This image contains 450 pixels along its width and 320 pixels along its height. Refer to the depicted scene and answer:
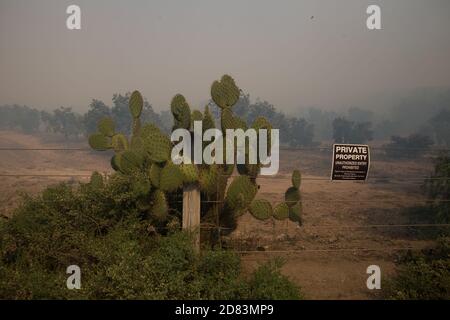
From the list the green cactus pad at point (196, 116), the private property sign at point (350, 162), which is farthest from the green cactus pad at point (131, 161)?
the private property sign at point (350, 162)

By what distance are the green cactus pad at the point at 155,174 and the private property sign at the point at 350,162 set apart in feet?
7.67

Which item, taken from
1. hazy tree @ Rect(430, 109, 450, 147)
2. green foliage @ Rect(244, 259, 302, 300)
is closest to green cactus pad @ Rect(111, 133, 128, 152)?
green foliage @ Rect(244, 259, 302, 300)

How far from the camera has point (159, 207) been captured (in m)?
4.90

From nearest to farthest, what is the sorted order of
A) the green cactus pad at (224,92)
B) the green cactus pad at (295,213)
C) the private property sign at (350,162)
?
the private property sign at (350,162) → the green cactus pad at (224,92) → the green cactus pad at (295,213)

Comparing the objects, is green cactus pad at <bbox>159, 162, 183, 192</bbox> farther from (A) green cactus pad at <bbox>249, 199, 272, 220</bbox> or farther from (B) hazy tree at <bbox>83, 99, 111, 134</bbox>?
(B) hazy tree at <bbox>83, 99, 111, 134</bbox>

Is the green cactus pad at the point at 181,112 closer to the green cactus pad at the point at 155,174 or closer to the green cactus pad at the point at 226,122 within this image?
the green cactus pad at the point at 226,122

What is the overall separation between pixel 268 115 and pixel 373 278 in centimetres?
2591

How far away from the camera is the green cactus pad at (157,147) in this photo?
15.9 ft

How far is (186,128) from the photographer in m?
5.09

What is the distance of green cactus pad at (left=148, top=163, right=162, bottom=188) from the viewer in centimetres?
492

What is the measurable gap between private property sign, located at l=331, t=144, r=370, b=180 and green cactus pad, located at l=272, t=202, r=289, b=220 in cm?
134

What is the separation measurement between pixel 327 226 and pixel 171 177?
4.85m

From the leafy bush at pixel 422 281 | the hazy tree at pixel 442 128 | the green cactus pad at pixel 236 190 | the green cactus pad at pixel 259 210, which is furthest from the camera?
the hazy tree at pixel 442 128
